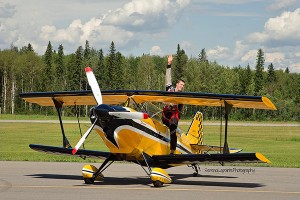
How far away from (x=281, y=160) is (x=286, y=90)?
5355 inches

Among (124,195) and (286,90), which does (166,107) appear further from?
(286,90)

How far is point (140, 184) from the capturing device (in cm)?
1552

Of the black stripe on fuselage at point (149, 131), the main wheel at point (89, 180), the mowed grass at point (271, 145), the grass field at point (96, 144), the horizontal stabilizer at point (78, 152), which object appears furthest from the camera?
the mowed grass at point (271, 145)

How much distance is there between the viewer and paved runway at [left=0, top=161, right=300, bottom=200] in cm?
1303

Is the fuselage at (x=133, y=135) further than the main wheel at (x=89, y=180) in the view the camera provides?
No

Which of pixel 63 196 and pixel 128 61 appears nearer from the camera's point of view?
pixel 63 196

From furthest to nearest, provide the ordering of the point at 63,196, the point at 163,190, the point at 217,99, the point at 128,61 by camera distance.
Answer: the point at 128,61
the point at 217,99
the point at 163,190
the point at 63,196

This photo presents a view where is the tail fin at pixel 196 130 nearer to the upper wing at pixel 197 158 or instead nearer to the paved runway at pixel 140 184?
the paved runway at pixel 140 184

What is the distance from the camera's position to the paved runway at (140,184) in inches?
513

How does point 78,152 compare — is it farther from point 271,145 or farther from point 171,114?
point 271,145

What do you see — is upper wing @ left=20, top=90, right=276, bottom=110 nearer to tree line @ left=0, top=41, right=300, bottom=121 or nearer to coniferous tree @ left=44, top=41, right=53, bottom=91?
tree line @ left=0, top=41, right=300, bottom=121

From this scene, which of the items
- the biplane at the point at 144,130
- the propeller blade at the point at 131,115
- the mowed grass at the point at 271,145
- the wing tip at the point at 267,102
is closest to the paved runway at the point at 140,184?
the biplane at the point at 144,130

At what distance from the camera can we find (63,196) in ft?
41.2

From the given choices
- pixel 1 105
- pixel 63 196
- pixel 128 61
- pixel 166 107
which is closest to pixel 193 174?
pixel 166 107
